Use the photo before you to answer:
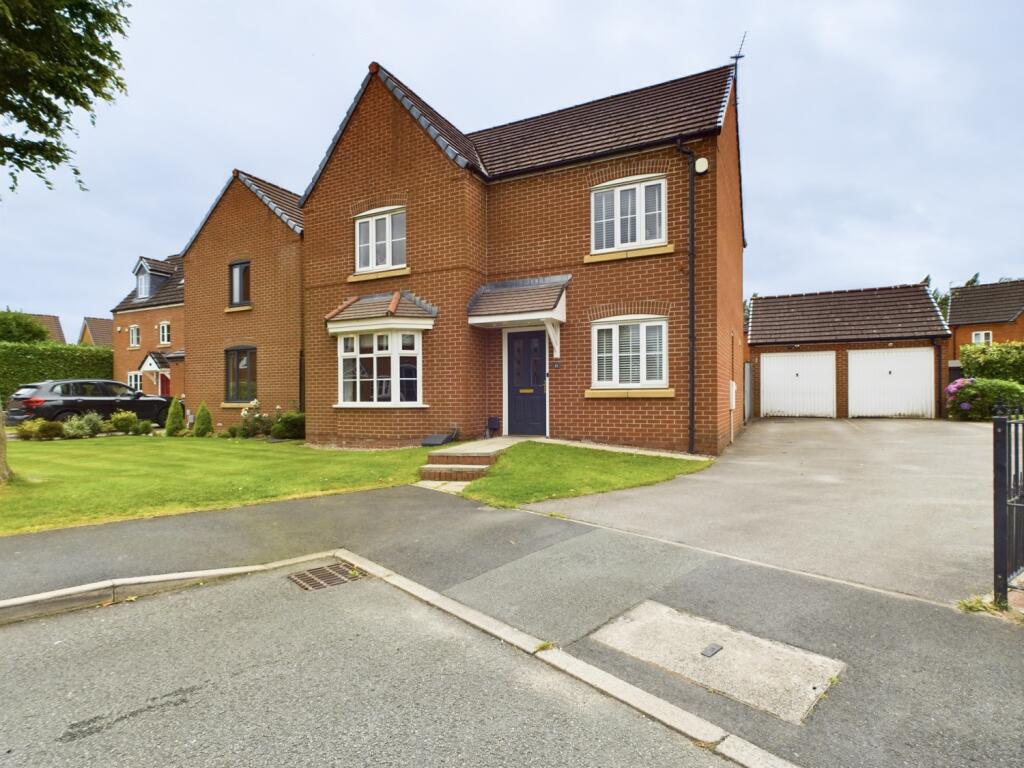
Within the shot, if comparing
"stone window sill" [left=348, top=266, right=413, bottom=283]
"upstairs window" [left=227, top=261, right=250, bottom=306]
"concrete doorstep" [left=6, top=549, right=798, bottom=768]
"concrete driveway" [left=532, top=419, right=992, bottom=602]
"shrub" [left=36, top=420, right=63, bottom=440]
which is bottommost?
"concrete doorstep" [left=6, top=549, right=798, bottom=768]

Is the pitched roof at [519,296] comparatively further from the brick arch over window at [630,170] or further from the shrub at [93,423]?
the shrub at [93,423]

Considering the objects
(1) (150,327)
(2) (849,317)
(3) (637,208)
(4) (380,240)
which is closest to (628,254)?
(3) (637,208)

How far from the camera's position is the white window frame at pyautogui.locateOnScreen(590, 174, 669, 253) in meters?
12.3

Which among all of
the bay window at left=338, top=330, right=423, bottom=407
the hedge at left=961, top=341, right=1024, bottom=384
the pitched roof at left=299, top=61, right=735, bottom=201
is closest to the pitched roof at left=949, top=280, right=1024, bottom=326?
the hedge at left=961, top=341, right=1024, bottom=384

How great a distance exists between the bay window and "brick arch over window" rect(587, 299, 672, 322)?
4.40 metres

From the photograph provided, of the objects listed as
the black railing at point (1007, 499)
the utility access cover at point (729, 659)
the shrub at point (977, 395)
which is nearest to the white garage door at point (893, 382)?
the shrub at point (977, 395)

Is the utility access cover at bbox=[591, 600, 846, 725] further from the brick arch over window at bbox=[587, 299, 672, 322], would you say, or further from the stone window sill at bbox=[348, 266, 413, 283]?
the stone window sill at bbox=[348, 266, 413, 283]

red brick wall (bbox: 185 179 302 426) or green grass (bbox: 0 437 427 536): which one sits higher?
red brick wall (bbox: 185 179 302 426)

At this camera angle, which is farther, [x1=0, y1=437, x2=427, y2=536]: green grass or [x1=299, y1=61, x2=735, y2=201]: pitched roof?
[x1=299, y1=61, x2=735, y2=201]: pitched roof

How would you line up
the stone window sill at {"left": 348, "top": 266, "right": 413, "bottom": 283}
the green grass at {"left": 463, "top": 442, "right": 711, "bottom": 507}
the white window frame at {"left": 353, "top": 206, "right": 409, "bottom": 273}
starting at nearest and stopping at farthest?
the green grass at {"left": 463, "top": 442, "right": 711, "bottom": 507}, the stone window sill at {"left": 348, "top": 266, "right": 413, "bottom": 283}, the white window frame at {"left": 353, "top": 206, "right": 409, "bottom": 273}

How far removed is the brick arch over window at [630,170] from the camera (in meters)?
12.4

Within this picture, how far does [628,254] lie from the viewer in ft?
41.1

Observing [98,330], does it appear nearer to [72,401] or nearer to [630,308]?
[72,401]

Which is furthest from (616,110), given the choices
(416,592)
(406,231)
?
(416,592)
